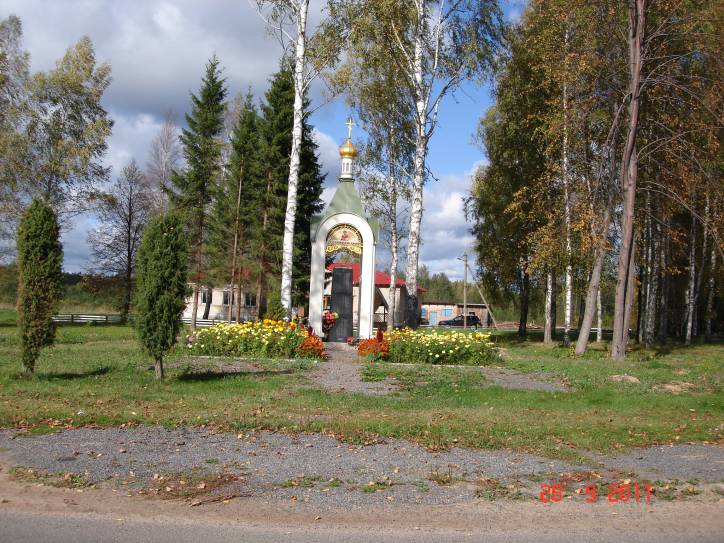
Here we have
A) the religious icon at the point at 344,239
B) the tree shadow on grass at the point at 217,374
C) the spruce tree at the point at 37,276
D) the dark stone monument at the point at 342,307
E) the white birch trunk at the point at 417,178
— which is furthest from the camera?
the religious icon at the point at 344,239

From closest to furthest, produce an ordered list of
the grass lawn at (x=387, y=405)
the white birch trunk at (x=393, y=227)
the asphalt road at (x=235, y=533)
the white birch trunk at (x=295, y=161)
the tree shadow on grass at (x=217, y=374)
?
the asphalt road at (x=235, y=533) → the grass lawn at (x=387, y=405) → the tree shadow on grass at (x=217, y=374) → the white birch trunk at (x=295, y=161) → the white birch trunk at (x=393, y=227)

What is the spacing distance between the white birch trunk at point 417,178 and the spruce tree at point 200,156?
16.2m

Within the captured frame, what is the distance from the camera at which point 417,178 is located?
2205 centimetres

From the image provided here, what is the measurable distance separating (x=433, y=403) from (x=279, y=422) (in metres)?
3.21

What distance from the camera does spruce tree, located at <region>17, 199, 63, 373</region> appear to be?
1181 centimetres

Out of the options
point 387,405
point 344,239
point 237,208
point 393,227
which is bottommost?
point 387,405

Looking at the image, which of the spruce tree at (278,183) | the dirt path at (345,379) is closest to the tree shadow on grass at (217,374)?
the dirt path at (345,379)

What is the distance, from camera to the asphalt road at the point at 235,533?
5.20 meters

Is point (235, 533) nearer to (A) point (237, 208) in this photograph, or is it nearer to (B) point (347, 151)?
(B) point (347, 151)

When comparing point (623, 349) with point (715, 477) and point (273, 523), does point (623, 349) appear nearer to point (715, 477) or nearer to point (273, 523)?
point (715, 477)

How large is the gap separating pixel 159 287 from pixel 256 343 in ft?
18.9

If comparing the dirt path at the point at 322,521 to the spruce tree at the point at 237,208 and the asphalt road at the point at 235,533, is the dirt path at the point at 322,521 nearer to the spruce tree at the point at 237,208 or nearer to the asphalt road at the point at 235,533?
the asphalt road at the point at 235,533

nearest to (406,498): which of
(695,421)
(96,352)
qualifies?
(695,421)

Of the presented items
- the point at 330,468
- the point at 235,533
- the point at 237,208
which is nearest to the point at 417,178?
the point at 330,468
